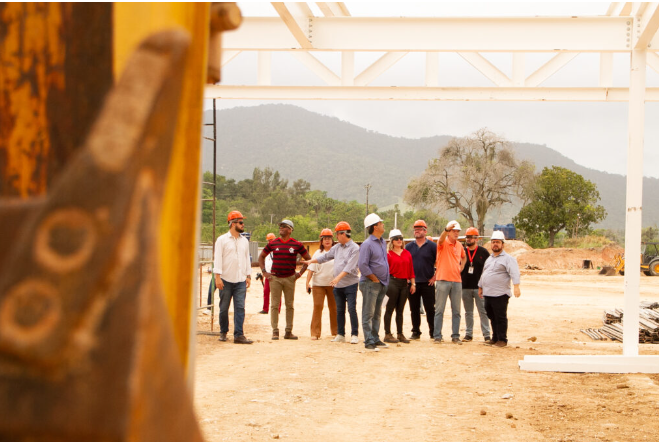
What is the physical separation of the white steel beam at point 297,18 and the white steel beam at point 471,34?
0.13 m

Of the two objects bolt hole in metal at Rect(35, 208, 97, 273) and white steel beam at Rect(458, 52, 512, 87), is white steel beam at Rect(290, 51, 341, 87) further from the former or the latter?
bolt hole in metal at Rect(35, 208, 97, 273)

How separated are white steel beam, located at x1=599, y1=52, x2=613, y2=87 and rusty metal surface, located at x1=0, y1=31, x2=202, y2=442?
9942 millimetres

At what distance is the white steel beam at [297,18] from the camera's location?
6932 mm

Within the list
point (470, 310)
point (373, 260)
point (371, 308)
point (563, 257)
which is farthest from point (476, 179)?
point (371, 308)

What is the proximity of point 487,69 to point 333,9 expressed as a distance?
8.50 feet

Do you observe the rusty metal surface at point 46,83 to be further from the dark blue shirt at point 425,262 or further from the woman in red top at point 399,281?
the dark blue shirt at point 425,262

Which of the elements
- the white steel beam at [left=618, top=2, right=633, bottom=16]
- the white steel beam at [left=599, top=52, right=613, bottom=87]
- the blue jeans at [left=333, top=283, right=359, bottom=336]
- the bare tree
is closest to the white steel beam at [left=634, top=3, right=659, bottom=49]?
the white steel beam at [left=618, top=2, right=633, bottom=16]

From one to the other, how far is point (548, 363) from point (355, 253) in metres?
3.34

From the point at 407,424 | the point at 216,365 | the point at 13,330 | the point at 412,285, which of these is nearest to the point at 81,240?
the point at 13,330

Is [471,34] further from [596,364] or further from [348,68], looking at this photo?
[596,364]

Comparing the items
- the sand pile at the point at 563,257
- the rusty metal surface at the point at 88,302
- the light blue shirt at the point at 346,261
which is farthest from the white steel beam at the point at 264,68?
the sand pile at the point at 563,257

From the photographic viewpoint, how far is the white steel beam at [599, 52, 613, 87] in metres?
9.34

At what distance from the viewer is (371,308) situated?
9.62 m

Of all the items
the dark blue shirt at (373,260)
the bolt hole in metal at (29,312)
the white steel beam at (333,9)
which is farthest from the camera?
the dark blue shirt at (373,260)
